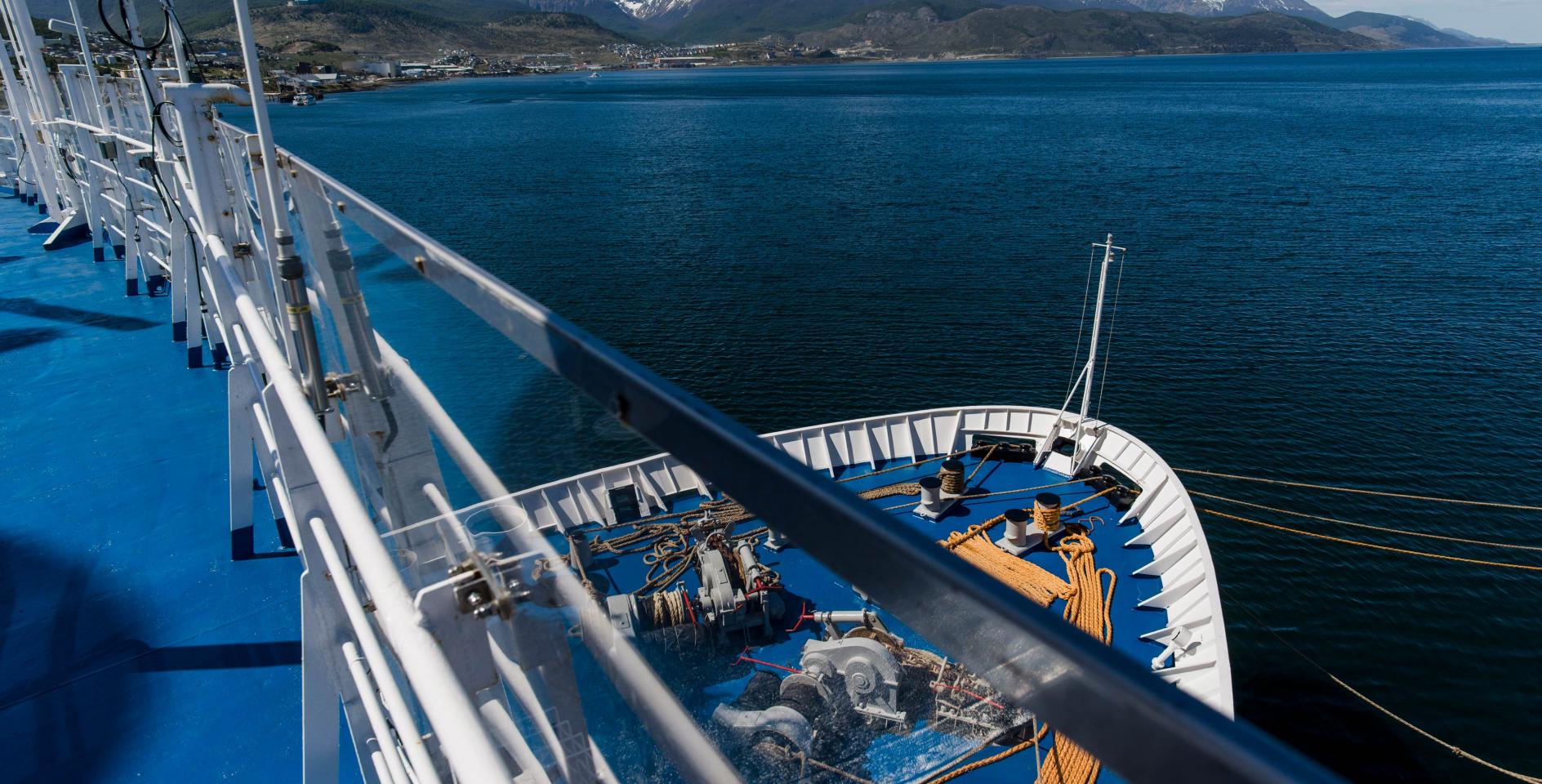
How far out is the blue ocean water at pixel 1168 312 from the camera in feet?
47.5

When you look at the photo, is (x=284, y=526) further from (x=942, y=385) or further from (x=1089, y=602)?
(x=942, y=385)

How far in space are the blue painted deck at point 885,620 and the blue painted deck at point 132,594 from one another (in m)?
2.52

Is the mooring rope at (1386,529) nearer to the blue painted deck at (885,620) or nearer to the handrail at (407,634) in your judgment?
the blue painted deck at (885,620)

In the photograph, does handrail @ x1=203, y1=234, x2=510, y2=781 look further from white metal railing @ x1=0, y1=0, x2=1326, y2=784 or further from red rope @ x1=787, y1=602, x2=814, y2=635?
red rope @ x1=787, y1=602, x2=814, y2=635

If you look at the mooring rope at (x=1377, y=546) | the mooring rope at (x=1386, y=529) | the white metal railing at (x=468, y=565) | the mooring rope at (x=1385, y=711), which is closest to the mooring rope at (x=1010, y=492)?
the mooring rope at (x=1386, y=529)

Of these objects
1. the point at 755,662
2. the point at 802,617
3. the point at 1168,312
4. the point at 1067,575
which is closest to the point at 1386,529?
the point at 1067,575

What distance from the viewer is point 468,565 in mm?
1573

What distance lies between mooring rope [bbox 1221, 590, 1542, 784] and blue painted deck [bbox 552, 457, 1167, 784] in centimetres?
515

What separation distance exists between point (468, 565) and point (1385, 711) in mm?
17460

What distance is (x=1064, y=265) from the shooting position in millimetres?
35219

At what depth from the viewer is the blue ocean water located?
14484 millimetres

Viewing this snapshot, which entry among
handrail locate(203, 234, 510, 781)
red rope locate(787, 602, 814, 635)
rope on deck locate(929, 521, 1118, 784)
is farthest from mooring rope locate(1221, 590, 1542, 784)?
handrail locate(203, 234, 510, 781)

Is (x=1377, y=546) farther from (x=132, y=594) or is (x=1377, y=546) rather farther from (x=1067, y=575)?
(x=132, y=594)

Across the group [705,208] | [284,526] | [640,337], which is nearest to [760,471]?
[284,526]
